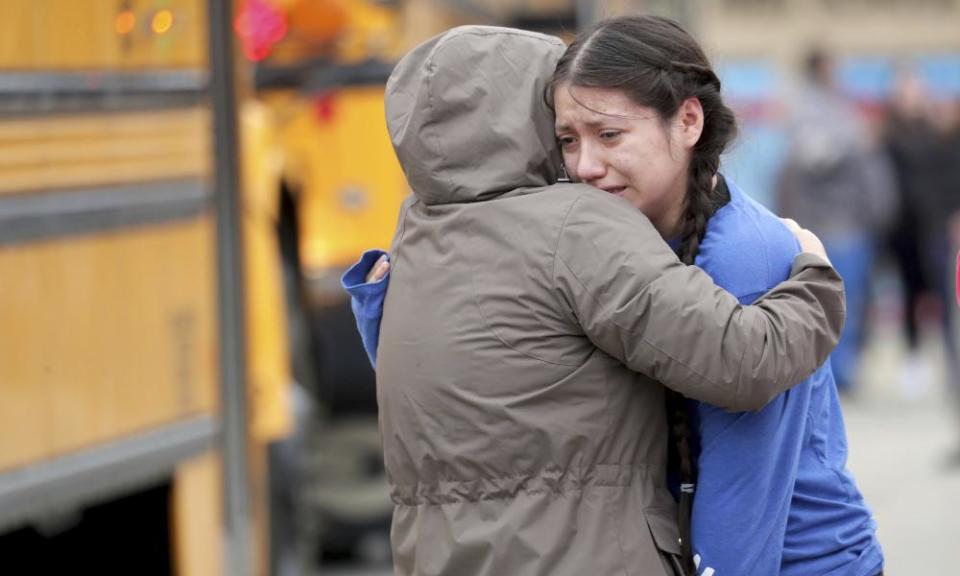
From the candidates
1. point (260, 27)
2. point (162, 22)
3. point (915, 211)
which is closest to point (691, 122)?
point (162, 22)

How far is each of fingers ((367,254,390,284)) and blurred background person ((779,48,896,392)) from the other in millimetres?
7657

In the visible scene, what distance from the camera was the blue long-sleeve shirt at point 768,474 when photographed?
210 cm

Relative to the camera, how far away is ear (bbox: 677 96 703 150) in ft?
7.11

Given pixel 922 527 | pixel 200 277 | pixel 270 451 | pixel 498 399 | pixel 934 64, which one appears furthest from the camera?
pixel 934 64

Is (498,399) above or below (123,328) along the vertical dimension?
above

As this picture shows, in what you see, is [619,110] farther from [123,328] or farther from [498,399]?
[123,328]

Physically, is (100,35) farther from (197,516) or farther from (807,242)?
(807,242)

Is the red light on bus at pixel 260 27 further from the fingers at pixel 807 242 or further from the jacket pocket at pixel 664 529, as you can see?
the jacket pocket at pixel 664 529

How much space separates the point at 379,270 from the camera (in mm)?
2367

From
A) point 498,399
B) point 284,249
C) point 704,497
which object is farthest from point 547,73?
point 284,249

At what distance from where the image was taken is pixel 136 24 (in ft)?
13.3

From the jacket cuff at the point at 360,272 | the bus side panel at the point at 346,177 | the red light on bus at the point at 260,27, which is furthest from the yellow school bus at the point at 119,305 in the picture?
the bus side panel at the point at 346,177

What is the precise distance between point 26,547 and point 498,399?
2.71 metres

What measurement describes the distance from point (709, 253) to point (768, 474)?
0.30 m
